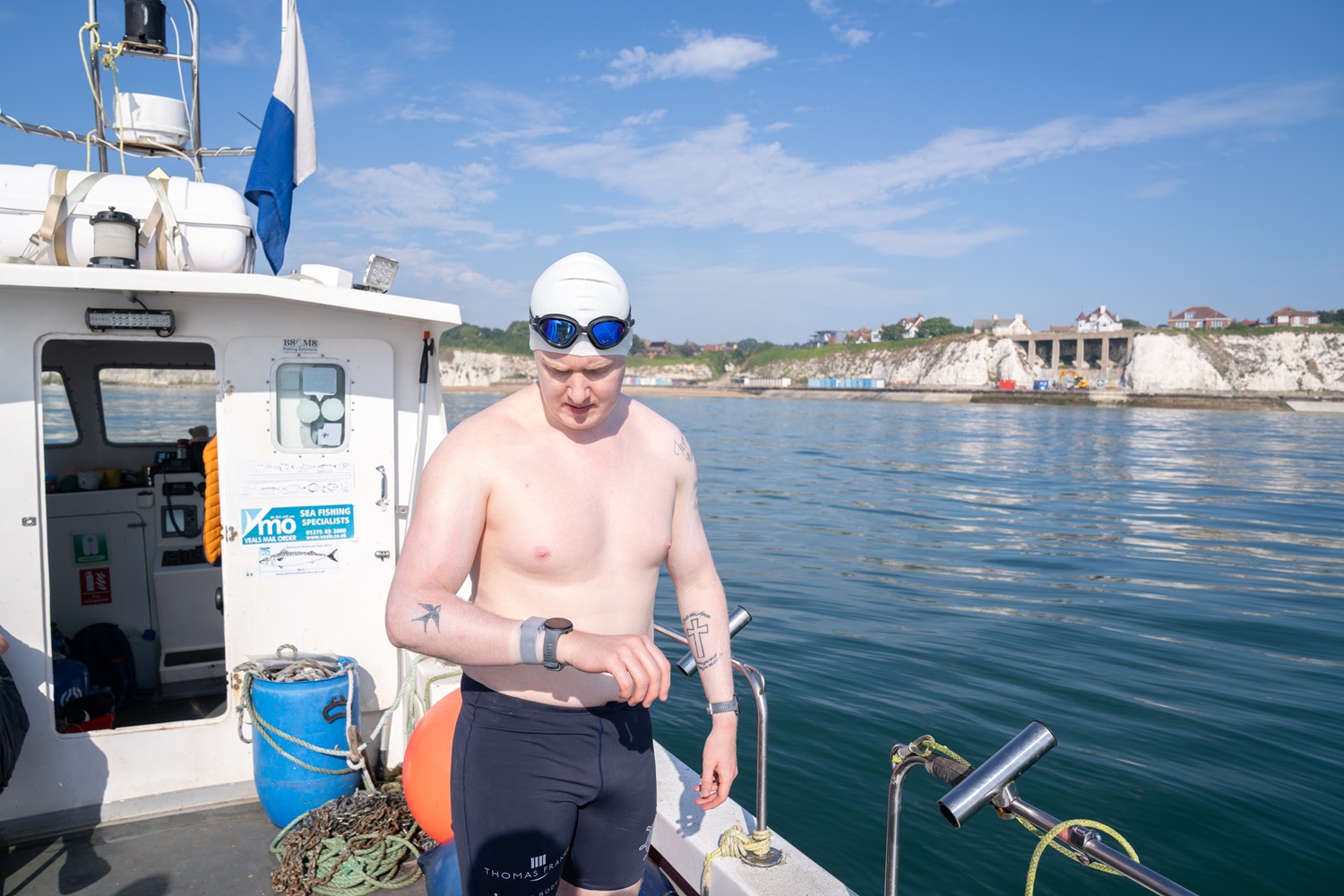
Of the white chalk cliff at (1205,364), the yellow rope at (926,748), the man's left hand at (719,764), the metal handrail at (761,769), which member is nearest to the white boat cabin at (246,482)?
the metal handrail at (761,769)

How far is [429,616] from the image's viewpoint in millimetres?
1747

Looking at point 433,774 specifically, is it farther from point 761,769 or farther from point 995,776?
point 995,776

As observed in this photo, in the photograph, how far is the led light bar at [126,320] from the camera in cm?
362

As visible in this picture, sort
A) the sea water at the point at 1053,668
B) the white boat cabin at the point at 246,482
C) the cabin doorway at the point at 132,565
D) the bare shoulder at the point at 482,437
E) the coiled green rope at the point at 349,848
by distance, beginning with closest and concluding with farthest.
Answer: the bare shoulder at the point at 482,437, the coiled green rope at the point at 349,848, the white boat cabin at the point at 246,482, the cabin doorway at the point at 132,565, the sea water at the point at 1053,668

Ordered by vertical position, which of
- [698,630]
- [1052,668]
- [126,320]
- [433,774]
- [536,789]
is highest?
[126,320]

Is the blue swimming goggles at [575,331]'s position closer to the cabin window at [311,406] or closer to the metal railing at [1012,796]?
the metal railing at [1012,796]

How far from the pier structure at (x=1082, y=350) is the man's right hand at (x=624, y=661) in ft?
354

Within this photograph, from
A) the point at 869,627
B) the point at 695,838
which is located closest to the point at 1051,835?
the point at 695,838

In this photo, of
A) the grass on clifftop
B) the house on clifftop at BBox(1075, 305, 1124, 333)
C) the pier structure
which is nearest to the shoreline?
the pier structure

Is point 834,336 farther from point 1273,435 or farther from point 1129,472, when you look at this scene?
point 1129,472

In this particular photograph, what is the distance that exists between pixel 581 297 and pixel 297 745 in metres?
2.74

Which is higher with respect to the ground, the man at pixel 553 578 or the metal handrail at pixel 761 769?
the man at pixel 553 578

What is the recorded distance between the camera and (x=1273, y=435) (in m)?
43.1

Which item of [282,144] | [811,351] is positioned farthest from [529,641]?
[811,351]
